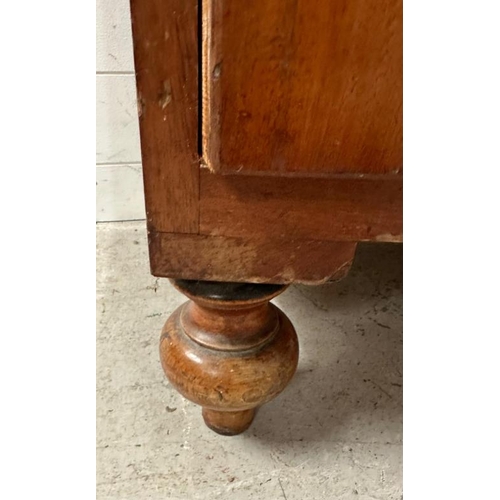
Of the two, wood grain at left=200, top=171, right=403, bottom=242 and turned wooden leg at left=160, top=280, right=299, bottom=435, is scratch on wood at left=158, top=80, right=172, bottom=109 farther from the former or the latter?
turned wooden leg at left=160, top=280, right=299, bottom=435

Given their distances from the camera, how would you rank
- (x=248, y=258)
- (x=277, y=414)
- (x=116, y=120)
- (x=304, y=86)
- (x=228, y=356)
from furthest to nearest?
1. (x=116, y=120)
2. (x=277, y=414)
3. (x=228, y=356)
4. (x=248, y=258)
5. (x=304, y=86)

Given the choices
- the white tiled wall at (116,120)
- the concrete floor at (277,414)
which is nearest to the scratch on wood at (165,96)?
the concrete floor at (277,414)

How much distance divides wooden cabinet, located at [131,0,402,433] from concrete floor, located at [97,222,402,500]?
278 mm

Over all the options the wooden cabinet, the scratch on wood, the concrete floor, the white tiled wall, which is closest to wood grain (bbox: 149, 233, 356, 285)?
the wooden cabinet

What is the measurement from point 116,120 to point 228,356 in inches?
21.1

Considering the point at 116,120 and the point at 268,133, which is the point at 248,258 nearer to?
the point at 268,133

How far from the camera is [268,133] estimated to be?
363 mm

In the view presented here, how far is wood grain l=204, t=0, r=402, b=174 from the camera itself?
32 cm

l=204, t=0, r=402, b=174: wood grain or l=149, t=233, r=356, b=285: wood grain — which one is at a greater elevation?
l=204, t=0, r=402, b=174: wood grain

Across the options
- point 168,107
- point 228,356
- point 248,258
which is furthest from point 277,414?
point 168,107

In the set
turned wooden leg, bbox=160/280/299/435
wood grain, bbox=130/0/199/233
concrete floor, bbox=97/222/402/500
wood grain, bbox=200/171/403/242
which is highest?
A: wood grain, bbox=130/0/199/233

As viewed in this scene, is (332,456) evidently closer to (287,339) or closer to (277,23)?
(287,339)
